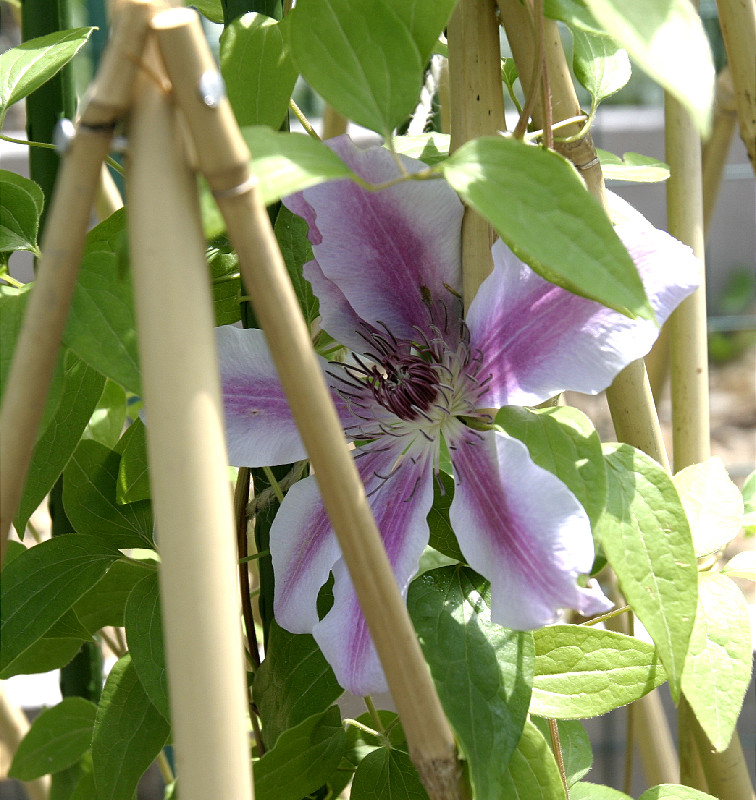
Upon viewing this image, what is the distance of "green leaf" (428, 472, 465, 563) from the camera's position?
14.8 inches

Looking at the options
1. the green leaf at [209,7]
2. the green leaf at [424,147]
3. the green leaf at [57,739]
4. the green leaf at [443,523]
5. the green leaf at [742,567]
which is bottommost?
the green leaf at [57,739]

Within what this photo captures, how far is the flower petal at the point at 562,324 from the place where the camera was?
0.99 feet

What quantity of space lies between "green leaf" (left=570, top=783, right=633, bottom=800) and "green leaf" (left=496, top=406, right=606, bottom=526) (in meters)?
0.24

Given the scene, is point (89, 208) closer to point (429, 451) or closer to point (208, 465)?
point (208, 465)

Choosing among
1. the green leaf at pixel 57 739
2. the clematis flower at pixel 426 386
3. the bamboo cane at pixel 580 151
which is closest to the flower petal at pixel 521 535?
the clematis flower at pixel 426 386

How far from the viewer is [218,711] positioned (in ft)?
0.70

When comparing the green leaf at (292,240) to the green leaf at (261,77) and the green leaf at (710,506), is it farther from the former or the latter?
the green leaf at (710,506)

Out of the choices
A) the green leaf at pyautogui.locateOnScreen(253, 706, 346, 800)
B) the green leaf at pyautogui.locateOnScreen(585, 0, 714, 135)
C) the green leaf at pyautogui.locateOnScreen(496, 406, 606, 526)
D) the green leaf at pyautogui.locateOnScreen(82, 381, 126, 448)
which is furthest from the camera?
the green leaf at pyautogui.locateOnScreen(82, 381, 126, 448)

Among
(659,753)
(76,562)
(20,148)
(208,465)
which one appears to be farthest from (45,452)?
(20,148)

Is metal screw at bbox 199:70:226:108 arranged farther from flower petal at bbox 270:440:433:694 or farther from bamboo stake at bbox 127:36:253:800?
flower petal at bbox 270:440:433:694

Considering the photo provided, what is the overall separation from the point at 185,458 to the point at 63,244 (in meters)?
0.06

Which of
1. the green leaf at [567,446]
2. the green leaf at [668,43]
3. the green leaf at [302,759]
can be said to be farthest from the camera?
the green leaf at [302,759]

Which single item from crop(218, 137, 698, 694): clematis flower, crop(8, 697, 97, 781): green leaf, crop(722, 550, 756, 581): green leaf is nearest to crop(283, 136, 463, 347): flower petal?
crop(218, 137, 698, 694): clematis flower

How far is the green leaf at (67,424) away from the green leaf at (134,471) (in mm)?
47
